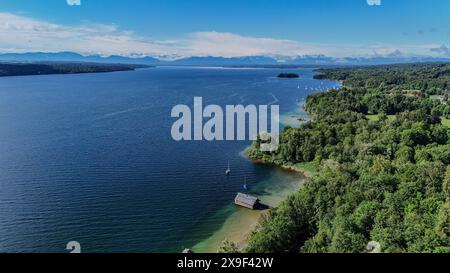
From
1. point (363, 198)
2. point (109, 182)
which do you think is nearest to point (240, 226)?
point (363, 198)

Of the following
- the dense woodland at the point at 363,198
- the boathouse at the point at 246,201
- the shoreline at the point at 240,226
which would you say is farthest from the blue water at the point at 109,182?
the dense woodland at the point at 363,198

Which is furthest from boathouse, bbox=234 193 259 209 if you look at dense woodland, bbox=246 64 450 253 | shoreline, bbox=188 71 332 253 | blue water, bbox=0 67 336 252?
dense woodland, bbox=246 64 450 253

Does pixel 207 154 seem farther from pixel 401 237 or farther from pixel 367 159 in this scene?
pixel 401 237

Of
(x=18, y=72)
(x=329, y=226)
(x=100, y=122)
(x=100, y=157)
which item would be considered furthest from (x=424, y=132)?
(x=18, y=72)

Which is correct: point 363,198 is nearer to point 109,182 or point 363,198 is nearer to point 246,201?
point 246,201

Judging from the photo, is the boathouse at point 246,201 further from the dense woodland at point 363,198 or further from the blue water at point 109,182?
the dense woodland at point 363,198

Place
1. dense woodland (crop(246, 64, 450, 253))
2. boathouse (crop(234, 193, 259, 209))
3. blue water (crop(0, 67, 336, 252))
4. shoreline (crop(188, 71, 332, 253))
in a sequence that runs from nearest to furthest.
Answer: dense woodland (crop(246, 64, 450, 253)), shoreline (crop(188, 71, 332, 253)), blue water (crop(0, 67, 336, 252)), boathouse (crop(234, 193, 259, 209))

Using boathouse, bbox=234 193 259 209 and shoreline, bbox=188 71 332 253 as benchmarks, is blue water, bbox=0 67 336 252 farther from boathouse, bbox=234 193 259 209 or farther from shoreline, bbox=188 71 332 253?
boathouse, bbox=234 193 259 209

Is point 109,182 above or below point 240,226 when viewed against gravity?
above
